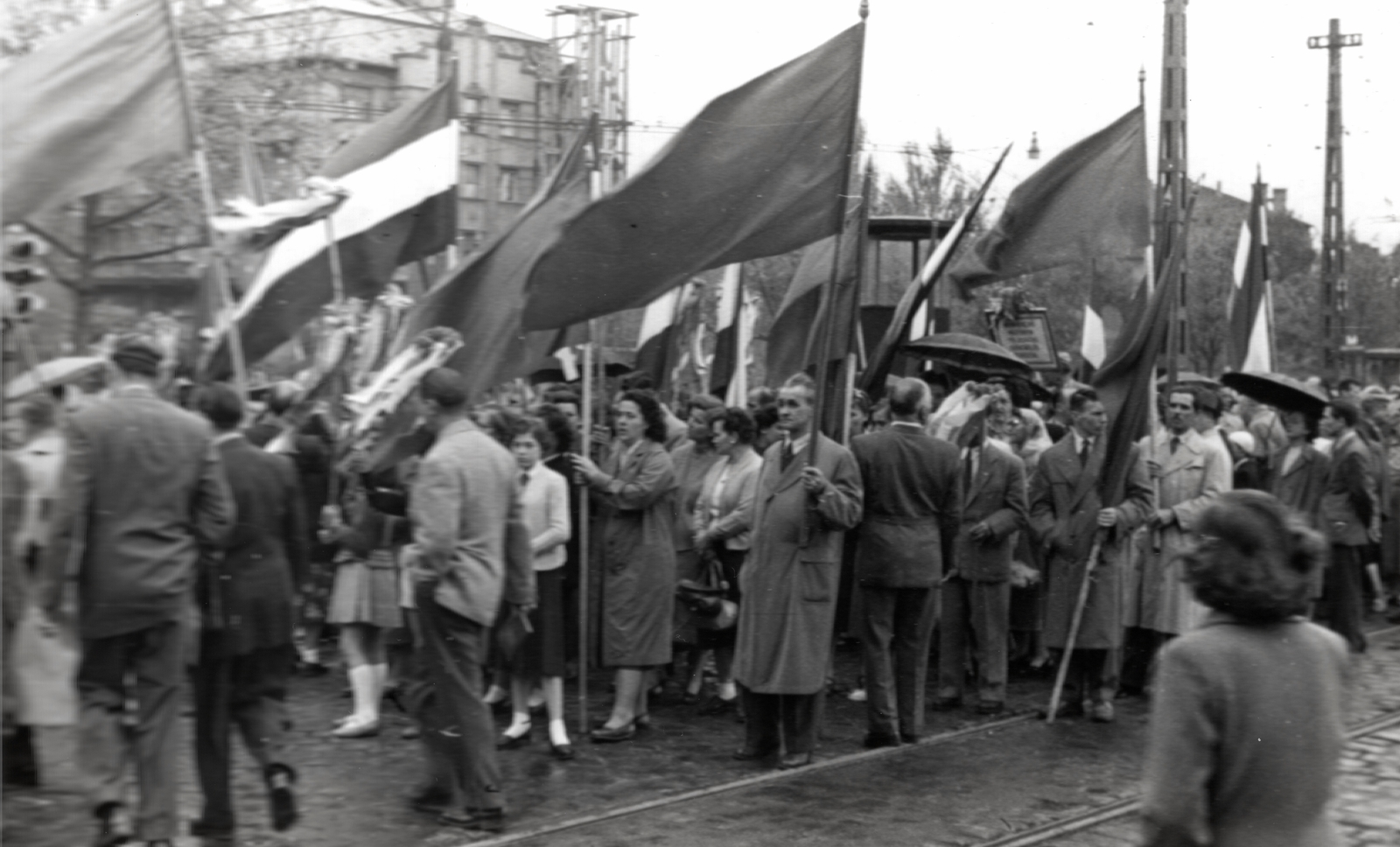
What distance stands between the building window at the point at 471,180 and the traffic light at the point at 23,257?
38.1 meters

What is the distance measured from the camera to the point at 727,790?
8.17 meters

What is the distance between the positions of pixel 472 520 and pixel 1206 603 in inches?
162

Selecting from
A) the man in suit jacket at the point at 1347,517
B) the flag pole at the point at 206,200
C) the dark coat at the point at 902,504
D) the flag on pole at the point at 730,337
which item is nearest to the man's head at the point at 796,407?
the dark coat at the point at 902,504

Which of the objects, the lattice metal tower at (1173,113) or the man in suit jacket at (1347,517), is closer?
the man in suit jacket at (1347,517)

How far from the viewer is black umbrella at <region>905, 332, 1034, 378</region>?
44.6 ft

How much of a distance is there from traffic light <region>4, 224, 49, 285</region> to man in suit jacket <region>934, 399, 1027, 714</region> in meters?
5.79

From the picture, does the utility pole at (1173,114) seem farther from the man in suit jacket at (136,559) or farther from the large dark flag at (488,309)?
the man in suit jacket at (136,559)

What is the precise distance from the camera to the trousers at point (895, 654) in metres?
9.16

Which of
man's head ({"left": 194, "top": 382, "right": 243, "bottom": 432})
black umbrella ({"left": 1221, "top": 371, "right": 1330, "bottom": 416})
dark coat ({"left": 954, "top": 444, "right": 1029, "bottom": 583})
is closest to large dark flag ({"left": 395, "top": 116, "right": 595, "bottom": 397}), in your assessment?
man's head ({"left": 194, "top": 382, "right": 243, "bottom": 432})

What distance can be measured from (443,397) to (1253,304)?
10158mm

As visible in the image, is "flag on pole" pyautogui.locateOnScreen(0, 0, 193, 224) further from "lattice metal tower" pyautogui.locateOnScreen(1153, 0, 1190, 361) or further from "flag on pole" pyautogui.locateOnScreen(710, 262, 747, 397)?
"lattice metal tower" pyautogui.locateOnScreen(1153, 0, 1190, 361)

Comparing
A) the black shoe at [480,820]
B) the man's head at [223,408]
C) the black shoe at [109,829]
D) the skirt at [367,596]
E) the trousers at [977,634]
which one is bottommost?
the black shoe at [480,820]

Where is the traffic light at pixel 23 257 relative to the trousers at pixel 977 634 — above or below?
above

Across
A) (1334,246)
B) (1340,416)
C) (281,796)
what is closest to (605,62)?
(1334,246)
